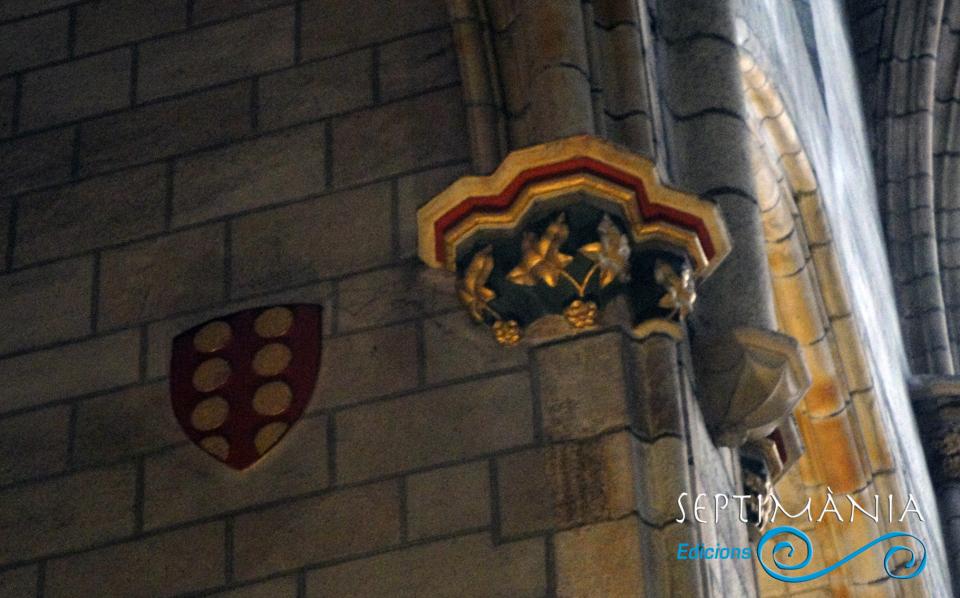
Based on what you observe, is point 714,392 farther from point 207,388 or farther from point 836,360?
point 836,360

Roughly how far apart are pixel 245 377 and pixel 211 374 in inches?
3.5

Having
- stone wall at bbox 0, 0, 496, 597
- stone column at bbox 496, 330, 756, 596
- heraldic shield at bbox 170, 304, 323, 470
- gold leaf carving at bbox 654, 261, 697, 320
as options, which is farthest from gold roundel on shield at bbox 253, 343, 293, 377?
gold leaf carving at bbox 654, 261, 697, 320

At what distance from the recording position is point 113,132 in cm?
541

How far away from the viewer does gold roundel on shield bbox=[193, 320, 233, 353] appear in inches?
193

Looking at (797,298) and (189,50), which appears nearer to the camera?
(189,50)

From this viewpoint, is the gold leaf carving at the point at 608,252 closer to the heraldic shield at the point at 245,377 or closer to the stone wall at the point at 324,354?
the stone wall at the point at 324,354

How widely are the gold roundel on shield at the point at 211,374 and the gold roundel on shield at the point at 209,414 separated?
0.04m

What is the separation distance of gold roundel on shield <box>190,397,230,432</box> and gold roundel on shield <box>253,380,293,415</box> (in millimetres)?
77

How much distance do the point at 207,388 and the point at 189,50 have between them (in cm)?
110

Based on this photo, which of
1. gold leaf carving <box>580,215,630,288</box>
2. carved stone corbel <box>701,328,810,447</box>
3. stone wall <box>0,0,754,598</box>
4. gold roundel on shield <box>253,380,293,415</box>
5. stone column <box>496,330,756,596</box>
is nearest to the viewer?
stone column <box>496,330,756,596</box>

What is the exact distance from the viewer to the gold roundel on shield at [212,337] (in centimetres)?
489

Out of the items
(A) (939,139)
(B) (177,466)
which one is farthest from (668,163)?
(A) (939,139)

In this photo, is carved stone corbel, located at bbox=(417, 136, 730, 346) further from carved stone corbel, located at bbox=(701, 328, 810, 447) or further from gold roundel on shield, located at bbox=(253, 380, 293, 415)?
gold roundel on shield, located at bbox=(253, 380, 293, 415)

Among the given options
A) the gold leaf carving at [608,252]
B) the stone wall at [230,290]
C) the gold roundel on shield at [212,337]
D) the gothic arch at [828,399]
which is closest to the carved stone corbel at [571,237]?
the gold leaf carving at [608,252]
